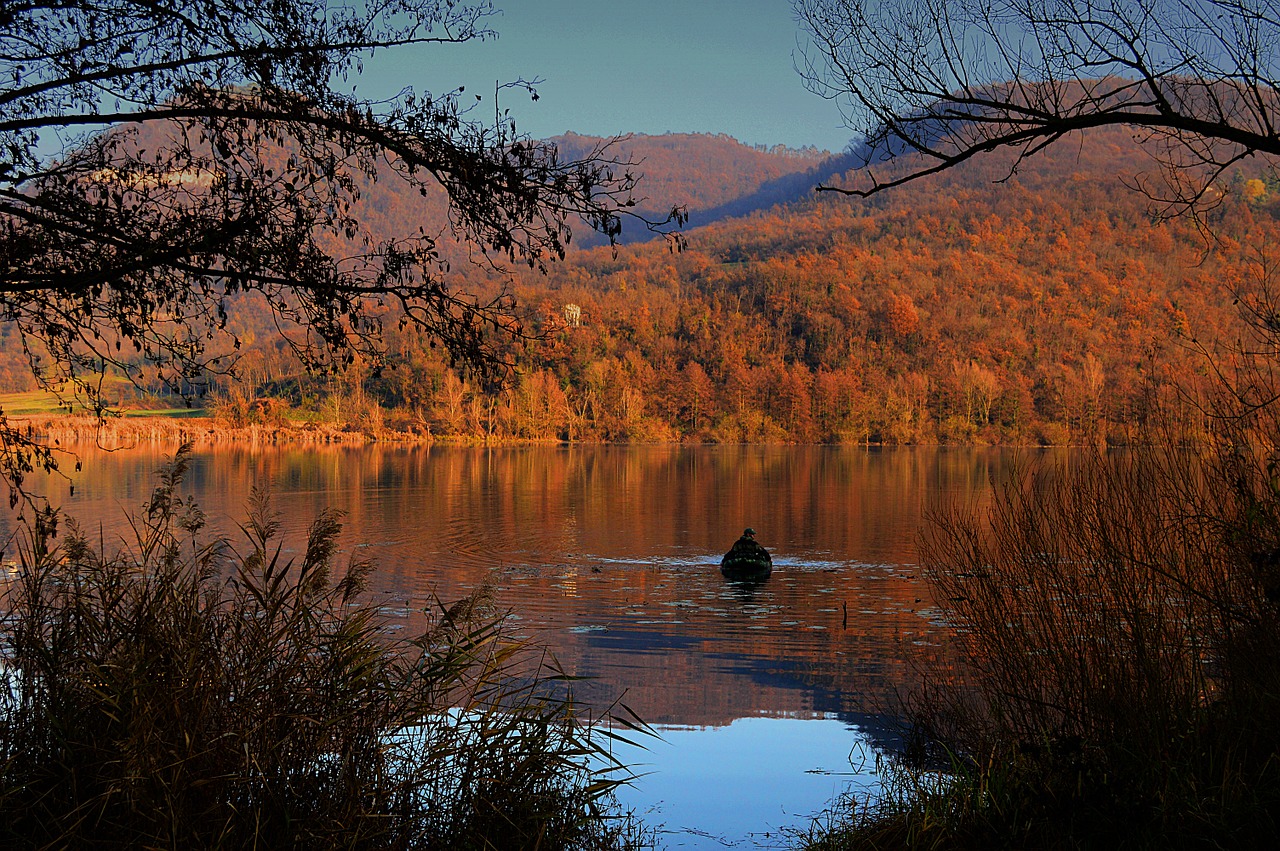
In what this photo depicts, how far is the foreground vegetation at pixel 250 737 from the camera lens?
5.31 meters

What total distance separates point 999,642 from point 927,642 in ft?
25.8

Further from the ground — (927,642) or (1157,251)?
(1157,251)

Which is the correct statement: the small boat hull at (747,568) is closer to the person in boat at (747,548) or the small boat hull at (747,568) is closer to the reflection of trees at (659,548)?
the person in boat at (747,548)

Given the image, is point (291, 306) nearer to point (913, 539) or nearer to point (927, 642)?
point (927, 642)

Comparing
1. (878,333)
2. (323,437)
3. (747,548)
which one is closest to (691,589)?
(747,548)

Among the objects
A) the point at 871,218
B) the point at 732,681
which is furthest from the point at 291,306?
the point at 871,218

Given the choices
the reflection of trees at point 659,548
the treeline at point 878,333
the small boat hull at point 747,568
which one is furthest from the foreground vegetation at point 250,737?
the treeline at point 878,333

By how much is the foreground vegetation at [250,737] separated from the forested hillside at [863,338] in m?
81.2

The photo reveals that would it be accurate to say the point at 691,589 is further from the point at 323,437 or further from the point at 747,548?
the point at 323,437

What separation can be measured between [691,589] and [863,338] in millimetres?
104212

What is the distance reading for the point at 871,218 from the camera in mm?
165500

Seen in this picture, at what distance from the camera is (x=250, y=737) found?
5.61m

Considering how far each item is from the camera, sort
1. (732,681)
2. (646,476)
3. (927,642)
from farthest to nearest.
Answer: (646,476) < (927,642) < (732,681)

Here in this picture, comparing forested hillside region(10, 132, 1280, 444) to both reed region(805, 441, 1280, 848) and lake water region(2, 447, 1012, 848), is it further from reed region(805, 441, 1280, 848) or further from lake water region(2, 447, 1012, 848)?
reed region(805, 441, 1280, 848)
